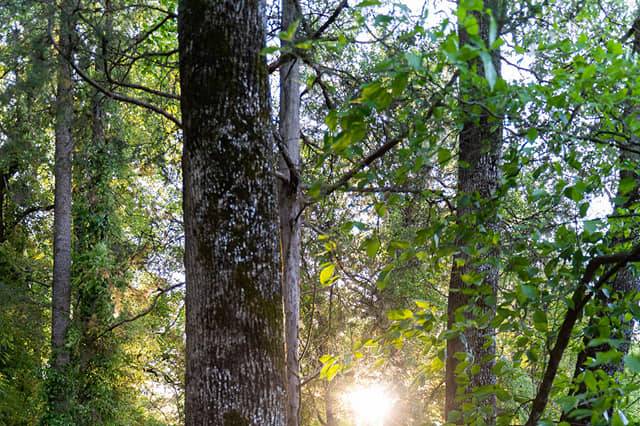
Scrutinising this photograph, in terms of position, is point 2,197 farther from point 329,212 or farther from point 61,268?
point 329,212

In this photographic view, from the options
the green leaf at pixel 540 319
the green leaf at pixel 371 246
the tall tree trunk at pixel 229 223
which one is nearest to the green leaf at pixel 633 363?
the green leaf at pixel 540 319

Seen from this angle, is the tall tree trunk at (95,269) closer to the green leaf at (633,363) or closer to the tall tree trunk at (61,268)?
the tall tree trunk at (61,268)

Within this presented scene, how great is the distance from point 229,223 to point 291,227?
10.4ft

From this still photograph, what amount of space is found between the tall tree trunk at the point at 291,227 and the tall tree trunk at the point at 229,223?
2.34 meters

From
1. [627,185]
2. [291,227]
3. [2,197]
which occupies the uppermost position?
[2,197]

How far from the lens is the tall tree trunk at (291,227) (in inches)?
223

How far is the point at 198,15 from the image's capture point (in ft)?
9.59

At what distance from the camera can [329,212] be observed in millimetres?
6980

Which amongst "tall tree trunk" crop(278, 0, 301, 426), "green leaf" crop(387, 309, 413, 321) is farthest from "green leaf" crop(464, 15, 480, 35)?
"tall tree trunk" crop(278, 0, 301, 426)

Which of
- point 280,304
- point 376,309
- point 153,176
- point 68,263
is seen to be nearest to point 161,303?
point 68,263

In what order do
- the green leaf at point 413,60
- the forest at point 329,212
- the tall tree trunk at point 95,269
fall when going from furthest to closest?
the tall tree trunk at point 95,269 → the forest at point 329,212 → the green leaf at point 413,60

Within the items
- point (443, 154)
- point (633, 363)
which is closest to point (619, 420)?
point (633, 363)

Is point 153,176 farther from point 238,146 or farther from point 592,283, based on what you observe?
point 592,283

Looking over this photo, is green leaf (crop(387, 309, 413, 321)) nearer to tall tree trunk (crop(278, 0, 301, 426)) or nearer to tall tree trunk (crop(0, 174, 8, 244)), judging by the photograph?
tall tree trunk (crop(278, 0, 301, 426))
